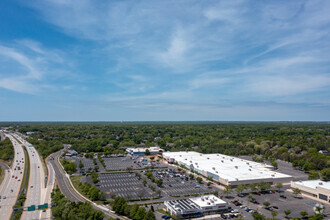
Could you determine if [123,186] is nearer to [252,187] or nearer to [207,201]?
[207,201]

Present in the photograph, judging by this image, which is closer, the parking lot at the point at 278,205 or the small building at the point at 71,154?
the parking lot at the point at 278,205

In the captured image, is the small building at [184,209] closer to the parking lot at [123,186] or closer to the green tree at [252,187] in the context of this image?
the parking lot at [123,186]

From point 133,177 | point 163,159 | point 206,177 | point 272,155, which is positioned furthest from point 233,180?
point 272,155

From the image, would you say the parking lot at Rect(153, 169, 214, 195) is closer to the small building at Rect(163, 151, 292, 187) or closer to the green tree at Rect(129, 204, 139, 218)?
the small building at Rect(163, 151, 292, 187)

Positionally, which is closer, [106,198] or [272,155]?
[106,198]

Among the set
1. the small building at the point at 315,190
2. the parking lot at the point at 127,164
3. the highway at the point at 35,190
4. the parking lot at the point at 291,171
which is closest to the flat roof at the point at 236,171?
the parking lot at the point at 291,171

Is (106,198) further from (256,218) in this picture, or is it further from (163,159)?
(163,159)
